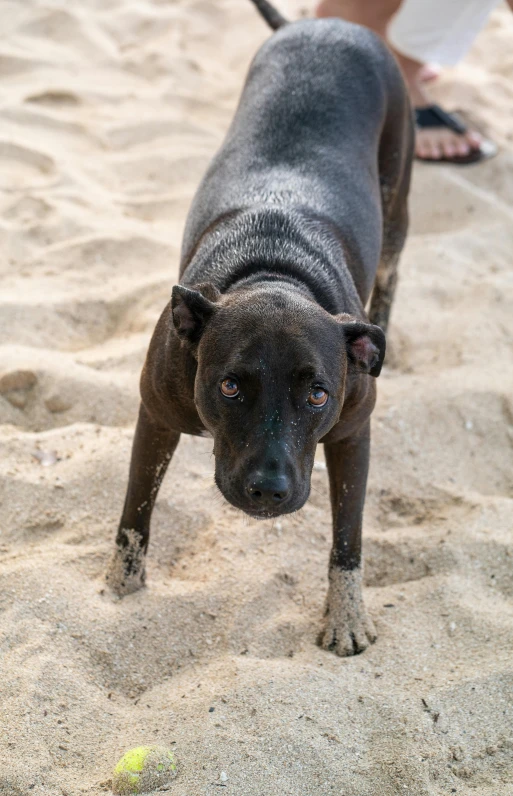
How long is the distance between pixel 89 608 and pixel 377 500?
1.39m

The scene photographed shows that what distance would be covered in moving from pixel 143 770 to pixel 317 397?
118 centimetres

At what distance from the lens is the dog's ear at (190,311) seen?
2.75 m

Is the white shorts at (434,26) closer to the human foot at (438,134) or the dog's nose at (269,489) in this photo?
the human foot at (438,134)

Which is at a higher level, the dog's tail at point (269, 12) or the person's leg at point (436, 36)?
the dog's tail at point (269, 12)

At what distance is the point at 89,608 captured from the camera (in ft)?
10.6

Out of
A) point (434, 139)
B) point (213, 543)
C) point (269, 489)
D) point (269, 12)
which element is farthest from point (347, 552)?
point (434, 139)

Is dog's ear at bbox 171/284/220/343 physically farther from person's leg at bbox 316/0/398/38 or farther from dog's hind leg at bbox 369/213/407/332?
person's leg at bbox 316/0/398/38

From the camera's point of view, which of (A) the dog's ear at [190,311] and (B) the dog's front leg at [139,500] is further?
(B) the dog's front leg at [139,500]

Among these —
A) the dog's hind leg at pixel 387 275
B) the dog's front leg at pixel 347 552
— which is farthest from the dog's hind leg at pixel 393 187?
the dog's front leg at pixel 347 552

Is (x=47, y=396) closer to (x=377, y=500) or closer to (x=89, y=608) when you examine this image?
(x=89, y=608)

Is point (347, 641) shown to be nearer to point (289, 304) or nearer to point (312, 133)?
point (289, 304)

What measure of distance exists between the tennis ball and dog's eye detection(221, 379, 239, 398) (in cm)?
107

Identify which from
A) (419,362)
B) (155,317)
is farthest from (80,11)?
(419,362)

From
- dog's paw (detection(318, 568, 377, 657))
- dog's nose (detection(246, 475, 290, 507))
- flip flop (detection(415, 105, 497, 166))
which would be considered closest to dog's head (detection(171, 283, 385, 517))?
dog's nose (detection(246, 475, 290, 507))
